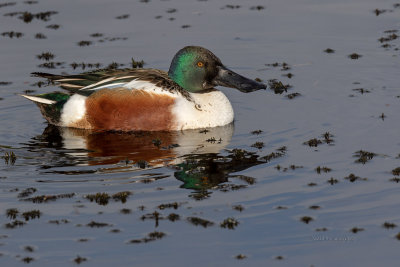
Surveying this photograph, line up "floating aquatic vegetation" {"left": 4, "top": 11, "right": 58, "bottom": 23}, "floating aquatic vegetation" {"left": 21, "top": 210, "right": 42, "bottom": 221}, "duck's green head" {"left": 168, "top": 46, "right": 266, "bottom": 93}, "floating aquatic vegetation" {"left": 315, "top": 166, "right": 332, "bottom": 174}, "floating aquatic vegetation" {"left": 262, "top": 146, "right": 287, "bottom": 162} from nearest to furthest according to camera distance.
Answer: "floating aquatic vegetation" {"left": 21, "top": 210, "right": 42, "bottom": 221}
"floating aquatic vegetation" {"left": 315, "top": 166, "right": 332, "bottom": 174}
"floating aquatic vegetation" {"left": 262, "top": 146, "right": 287, "bottom": 162}
"duck's green head" {"left": 168, "top": 46, "right": 266, "bottom": 93}
"floating aquatic vegetation" {"left": 4, "top": 11, "right": 58, "bottom": 23}

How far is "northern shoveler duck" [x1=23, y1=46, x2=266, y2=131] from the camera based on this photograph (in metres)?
11.9

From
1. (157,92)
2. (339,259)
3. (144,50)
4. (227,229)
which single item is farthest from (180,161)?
(144,50)

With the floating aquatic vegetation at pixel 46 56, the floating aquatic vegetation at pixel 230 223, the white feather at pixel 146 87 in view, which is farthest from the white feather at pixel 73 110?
the floating aquatic vegetation at pixel 230 223

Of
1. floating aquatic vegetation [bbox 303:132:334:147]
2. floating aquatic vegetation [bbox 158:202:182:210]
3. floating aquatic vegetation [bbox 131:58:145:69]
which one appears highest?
floating aquatic vegetation [bbox 131:58:145:69]

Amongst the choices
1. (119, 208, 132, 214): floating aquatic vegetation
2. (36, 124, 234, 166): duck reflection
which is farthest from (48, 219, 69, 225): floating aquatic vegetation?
(36, 124, 234, 166): duck reflection

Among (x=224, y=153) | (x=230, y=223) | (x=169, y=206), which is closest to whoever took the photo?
(x=230, y=223)

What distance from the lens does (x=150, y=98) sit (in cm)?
1188

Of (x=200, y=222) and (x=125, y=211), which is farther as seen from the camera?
(x=125, y=211)

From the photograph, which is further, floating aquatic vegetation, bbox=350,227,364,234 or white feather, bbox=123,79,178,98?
white feather, bbox=123,79,178,98

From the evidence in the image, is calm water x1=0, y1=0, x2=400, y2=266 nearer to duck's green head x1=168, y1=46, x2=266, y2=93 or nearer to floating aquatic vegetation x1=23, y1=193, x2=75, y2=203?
floating aquatic vegetation x1=23, y1=193, x2=75, y2=203

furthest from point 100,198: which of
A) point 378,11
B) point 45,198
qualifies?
point 378,11

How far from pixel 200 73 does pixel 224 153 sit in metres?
1.75

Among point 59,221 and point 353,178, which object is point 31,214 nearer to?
point 59,221

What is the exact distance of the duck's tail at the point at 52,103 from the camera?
1248 cm
